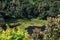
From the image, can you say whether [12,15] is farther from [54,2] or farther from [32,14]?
[54,2]

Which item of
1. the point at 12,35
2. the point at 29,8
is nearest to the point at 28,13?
the point at 29,8

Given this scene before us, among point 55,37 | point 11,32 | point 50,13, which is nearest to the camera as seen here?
point 11,32

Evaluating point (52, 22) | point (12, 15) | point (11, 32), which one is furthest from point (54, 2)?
point (11, 32)

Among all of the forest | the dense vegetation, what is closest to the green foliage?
the forest

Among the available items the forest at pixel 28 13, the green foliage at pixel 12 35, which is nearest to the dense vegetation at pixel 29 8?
the forest at pixel 28 13

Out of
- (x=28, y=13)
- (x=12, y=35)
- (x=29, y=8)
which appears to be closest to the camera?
(x=12, y=35)

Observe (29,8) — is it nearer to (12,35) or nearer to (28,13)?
(28,13)

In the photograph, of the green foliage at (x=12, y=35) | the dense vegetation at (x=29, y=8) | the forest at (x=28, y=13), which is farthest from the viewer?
the dense vegetation at (x=29, y=8)

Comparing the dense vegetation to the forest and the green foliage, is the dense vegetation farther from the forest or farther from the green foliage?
the green foliage

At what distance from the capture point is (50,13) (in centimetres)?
9794

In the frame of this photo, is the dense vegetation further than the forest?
Yes

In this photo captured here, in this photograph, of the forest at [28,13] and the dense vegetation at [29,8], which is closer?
the forest at [28,13]

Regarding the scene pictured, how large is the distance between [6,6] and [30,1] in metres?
9.93

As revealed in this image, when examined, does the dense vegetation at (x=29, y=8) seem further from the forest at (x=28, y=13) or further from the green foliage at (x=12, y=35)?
the green foliage at (x=12, y=35)
